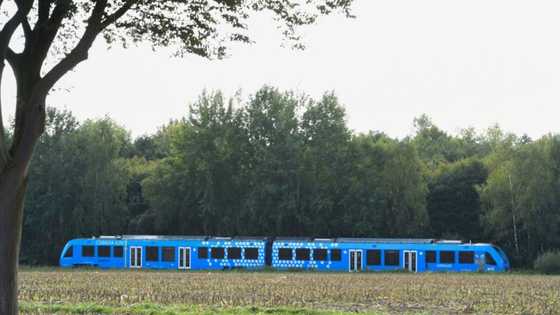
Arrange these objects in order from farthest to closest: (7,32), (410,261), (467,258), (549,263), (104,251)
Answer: (104,251), (549,263), (410,261), (467,258), (7,32)

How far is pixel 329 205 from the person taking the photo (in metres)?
65.8

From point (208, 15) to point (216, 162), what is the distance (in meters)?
55.2

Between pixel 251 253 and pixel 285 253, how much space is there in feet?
7.11

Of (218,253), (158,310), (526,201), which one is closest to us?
(158,310)

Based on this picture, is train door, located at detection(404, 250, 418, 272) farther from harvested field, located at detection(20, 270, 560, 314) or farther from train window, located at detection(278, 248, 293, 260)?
harvested field, located at detection(20, 270, 560, 314)

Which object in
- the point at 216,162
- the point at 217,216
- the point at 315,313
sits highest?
the point at 216,162

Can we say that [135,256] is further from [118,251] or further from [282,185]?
[282,185]

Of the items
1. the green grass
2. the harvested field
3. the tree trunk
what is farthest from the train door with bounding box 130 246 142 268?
the tree trunk

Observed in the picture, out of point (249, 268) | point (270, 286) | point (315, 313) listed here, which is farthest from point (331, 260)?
point (315, 313)

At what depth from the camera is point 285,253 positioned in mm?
56156

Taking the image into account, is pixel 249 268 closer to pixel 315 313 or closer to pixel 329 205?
pixel 329 205

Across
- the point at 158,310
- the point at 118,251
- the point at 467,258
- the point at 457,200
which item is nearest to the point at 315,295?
the point at 158,310

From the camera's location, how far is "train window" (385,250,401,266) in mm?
54656

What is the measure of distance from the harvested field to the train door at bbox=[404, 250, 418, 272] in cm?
1494
